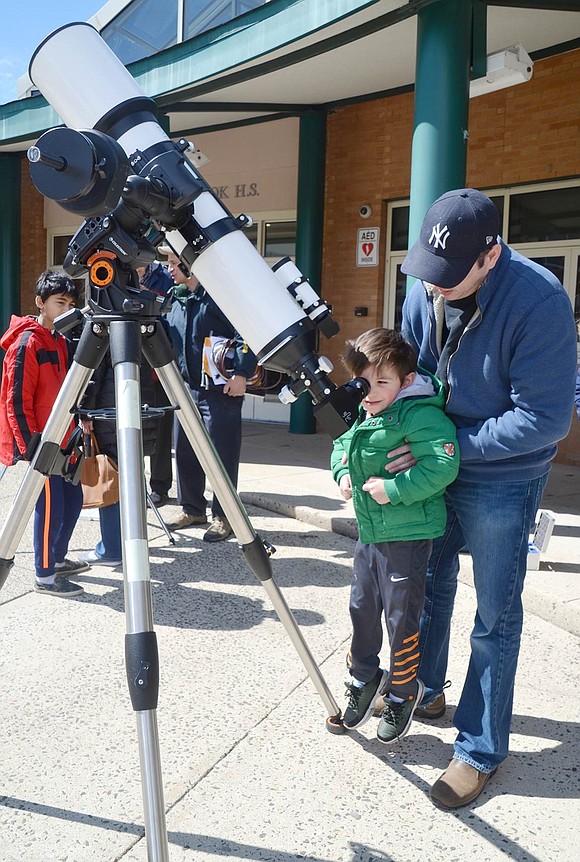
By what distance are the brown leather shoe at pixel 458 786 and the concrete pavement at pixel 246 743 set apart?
37 millimetres

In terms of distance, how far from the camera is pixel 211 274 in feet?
7.00

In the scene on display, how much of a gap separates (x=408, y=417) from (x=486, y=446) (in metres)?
0.26

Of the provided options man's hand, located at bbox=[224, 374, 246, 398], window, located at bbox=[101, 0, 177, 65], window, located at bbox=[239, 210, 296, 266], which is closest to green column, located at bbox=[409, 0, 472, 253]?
man's hand, located at bbox=[224, 374, 246, 398]

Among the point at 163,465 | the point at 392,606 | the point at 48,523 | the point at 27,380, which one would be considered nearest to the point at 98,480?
the point at 48,523

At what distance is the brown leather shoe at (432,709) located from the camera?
2791mm

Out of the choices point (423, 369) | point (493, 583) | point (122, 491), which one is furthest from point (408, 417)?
point (122, 491)

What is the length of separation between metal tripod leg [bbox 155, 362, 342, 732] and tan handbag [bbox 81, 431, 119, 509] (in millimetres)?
1802

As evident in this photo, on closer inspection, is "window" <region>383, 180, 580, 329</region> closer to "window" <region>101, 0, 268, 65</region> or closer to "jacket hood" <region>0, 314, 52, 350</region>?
"jacket hood" <region>0, 314, 52, 350</region>

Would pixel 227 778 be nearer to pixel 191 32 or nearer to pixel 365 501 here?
pixel 365 501

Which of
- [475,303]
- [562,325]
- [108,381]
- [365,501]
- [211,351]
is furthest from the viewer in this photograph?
[211,351]

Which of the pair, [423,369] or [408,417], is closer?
[408,417]

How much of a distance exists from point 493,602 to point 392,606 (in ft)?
1.04

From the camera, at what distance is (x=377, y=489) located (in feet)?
7.69

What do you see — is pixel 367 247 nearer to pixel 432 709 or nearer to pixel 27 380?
pixel 27 380
